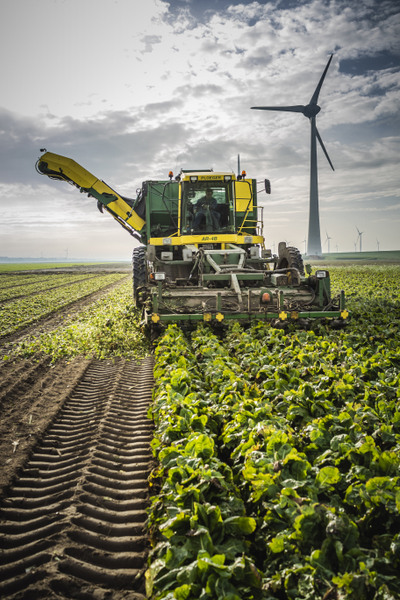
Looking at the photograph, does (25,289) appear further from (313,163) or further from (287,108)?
(313,163)

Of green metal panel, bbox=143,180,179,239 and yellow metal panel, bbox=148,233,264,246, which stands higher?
green metal panel, bbox=143,180,179,239

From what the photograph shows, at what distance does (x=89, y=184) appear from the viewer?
15156mm

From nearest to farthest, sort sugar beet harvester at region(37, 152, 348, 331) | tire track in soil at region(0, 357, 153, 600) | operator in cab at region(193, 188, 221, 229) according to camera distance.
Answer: tire track in soil at region(0, 357, 153, 600)
sugar beet harvester at region(37, 152, 348, 331)
operator in cab at region(193, 188, 221, 229)

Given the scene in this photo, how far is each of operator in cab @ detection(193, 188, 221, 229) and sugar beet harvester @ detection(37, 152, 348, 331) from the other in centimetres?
3

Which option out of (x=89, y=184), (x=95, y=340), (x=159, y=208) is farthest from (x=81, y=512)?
(x=89, y=184)

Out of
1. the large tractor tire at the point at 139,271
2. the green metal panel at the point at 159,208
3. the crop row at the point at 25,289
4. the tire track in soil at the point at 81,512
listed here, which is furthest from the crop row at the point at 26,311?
the tire track in soil at the point at 81,512

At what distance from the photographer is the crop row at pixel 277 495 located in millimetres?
2361

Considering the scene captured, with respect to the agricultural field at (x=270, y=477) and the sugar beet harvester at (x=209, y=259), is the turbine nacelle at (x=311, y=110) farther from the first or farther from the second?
the agricultural field at (x=270, y=477)

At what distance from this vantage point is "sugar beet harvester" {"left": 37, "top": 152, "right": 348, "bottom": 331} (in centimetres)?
952

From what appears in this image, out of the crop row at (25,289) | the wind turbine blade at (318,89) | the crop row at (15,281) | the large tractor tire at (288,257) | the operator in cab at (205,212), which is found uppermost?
the wind turbine blade at (318,89)

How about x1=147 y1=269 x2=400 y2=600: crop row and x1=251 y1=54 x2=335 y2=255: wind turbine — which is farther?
x1=251 y1=54 x2=335 y2=255: wind turbine

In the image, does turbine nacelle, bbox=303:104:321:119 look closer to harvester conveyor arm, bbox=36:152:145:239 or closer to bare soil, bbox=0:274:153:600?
harvester conveyor arm, bbox=36:152:145:239

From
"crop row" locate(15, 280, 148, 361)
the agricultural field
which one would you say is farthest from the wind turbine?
the agricultural field

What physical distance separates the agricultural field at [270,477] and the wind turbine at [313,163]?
1617 inches
